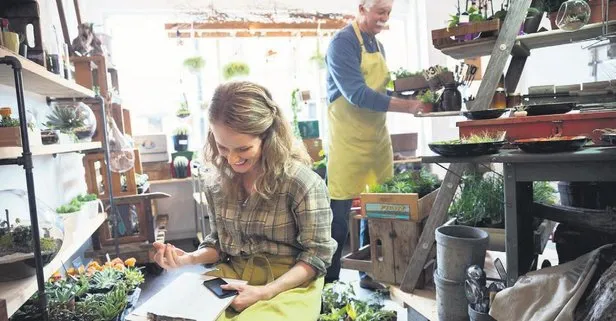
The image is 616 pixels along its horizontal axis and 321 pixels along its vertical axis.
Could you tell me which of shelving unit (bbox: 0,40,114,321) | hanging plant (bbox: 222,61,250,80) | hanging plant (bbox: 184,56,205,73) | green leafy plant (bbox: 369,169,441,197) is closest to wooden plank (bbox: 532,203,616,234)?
green leafy plant (bbox: 369,169,441,197)

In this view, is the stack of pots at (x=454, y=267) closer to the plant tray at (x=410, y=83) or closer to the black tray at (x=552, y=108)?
the black tray at (x=552, y=108)

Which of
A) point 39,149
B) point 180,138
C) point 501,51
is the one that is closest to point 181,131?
point 180,138

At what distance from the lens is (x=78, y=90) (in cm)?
193

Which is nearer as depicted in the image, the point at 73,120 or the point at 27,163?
the point at 27,163

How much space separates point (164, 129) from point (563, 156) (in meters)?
3.59

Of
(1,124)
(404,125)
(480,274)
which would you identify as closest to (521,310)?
(480,274)

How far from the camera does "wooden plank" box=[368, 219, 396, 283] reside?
6.07ft

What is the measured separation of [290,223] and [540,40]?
1.18 meters

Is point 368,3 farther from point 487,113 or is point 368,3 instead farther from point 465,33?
point 487,113

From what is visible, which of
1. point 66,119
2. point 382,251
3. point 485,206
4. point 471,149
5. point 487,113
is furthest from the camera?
point 66,119

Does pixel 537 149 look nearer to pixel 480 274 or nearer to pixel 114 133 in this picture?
pixel 480 274

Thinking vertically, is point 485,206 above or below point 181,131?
below

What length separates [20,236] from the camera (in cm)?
123

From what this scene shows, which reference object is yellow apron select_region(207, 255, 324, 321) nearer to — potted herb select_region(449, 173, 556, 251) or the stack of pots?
the stack of pots
